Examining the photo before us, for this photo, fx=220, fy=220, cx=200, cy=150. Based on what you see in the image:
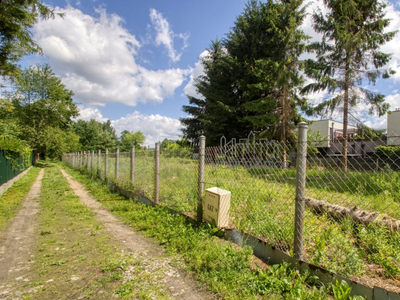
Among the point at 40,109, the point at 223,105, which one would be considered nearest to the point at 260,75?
the point at 223,105

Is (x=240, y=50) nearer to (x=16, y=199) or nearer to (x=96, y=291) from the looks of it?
(x=16, y=199)

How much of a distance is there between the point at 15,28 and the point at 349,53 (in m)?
16.0

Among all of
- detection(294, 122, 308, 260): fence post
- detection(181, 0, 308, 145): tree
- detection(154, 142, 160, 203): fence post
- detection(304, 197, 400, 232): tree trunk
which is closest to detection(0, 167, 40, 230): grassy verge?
detection(154, 142, 160, 203): fence post

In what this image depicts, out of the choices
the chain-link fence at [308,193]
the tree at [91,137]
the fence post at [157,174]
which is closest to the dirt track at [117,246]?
the fence post at [157,174]

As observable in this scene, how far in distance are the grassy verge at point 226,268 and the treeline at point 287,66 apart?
12.9 meters

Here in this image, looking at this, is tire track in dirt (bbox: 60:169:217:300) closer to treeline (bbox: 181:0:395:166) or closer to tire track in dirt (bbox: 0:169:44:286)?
tire track in dirt (bbox: 0:169:44:286)

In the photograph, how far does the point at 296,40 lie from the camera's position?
15719 millimetres

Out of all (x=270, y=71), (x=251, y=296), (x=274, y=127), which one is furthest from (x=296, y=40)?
(x=251, y=296)

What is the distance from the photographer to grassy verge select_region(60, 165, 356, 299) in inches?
85.5

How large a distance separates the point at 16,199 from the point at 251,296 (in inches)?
330

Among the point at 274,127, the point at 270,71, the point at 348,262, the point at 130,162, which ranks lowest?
the point at 348,262

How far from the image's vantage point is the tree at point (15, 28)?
7.10 meters

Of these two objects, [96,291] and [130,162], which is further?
[130,162]

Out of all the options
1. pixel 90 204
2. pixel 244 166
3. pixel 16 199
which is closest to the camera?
pixel 244 166
